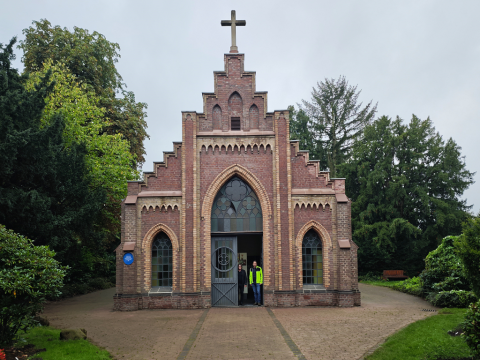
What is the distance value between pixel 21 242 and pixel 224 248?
8659 mm

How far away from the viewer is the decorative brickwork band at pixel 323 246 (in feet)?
53.5

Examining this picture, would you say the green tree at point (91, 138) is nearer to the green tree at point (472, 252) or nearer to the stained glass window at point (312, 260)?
the stained glass window at point (312, 260)

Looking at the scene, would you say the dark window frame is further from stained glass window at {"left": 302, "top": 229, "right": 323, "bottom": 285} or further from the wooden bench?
the wooden bench

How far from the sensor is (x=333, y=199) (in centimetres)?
1656

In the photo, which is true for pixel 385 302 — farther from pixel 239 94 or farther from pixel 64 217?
pixel 64 217

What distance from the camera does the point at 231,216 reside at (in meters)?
16.9

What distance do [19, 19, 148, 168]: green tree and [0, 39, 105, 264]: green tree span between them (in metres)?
9.47

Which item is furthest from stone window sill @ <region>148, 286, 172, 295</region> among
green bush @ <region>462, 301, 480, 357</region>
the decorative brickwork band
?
green bush @ <region>462, 301, 480, 357</region>

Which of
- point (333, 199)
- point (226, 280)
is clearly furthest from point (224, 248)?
point (333, 199)

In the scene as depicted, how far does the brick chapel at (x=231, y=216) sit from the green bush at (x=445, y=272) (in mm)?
4280

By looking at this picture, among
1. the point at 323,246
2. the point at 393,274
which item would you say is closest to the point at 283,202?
the point at 323,246

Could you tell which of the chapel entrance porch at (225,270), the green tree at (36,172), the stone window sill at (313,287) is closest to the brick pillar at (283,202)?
the stone window sill at (313,287)

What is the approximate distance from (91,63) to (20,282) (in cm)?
2214

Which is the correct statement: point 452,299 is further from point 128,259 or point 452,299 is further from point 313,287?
A: point 128,259
